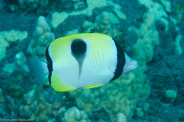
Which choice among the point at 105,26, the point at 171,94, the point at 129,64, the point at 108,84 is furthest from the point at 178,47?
the point at 129,64

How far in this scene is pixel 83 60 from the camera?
1647 millimetres

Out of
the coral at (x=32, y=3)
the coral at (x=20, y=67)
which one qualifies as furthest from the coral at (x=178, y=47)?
the coral at (x=20, y=67)

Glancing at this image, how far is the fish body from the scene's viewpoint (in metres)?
1.66

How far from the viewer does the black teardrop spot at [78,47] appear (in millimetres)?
1649

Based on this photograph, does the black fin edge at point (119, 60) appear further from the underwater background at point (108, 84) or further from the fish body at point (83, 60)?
the underwater background at point (108, 84)

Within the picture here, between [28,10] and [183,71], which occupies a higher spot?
[28,10]

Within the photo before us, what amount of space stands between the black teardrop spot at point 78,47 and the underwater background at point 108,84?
1.33m

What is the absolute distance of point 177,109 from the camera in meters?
3.79

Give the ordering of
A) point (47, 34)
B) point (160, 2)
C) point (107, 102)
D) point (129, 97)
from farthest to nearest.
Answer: point (160, 2) → point (129, 97) → point (107, 102) → point (47, 34)

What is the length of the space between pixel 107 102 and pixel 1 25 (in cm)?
283

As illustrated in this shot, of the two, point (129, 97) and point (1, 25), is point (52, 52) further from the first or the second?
point (1, 25)

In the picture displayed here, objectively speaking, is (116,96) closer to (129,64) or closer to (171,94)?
(171,94)

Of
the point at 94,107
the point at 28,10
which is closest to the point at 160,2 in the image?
the point at 28,10

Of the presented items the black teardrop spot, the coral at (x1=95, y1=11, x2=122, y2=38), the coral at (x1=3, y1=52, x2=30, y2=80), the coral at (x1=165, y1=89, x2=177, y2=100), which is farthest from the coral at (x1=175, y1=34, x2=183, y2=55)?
the black teardrop spot
